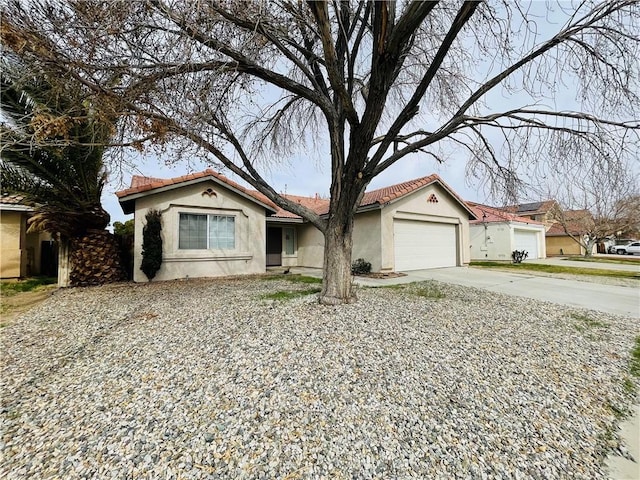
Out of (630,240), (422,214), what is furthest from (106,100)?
(630,240)

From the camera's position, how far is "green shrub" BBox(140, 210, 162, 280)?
995cm

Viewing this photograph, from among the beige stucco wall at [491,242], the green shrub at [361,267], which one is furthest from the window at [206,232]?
the beige stucco wall at [491,242]

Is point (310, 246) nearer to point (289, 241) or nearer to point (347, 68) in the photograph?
point (289, 241)

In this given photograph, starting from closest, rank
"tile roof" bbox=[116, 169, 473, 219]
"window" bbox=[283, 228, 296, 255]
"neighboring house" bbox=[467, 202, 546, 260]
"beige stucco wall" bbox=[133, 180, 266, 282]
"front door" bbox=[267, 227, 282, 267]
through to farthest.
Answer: "tile roof" bbox=[116, 169, 473, 219]
"beige stucco wall" bbox=[133, 180, 266, 282]
"front door" bbox=[267, 227, 282, 267]
"window" bbox=[283, 228, 296, 255]
"neighboring house" bbox=[467, 202, 546, 260]

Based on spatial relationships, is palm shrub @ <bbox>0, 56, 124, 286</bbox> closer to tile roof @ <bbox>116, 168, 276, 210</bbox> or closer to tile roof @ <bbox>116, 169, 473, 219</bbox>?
tile roof @ <bbox>116, 168, 276, 210</bbox>

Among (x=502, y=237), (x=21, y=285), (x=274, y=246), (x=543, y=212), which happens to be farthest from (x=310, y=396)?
(x=543, y=212)

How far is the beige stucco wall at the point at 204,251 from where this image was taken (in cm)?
1053

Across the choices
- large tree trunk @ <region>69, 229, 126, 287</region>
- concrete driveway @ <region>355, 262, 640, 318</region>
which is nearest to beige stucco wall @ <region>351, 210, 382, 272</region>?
concrete driveway @ <region>355, 262, 640, 318</region>

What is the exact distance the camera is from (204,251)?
11453 millimetres

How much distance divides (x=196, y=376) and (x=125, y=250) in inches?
415

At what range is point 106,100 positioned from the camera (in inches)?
189

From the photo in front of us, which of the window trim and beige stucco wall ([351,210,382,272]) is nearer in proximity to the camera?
the window trim

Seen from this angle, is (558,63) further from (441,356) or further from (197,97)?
(197,97)

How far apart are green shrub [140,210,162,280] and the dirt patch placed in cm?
264
